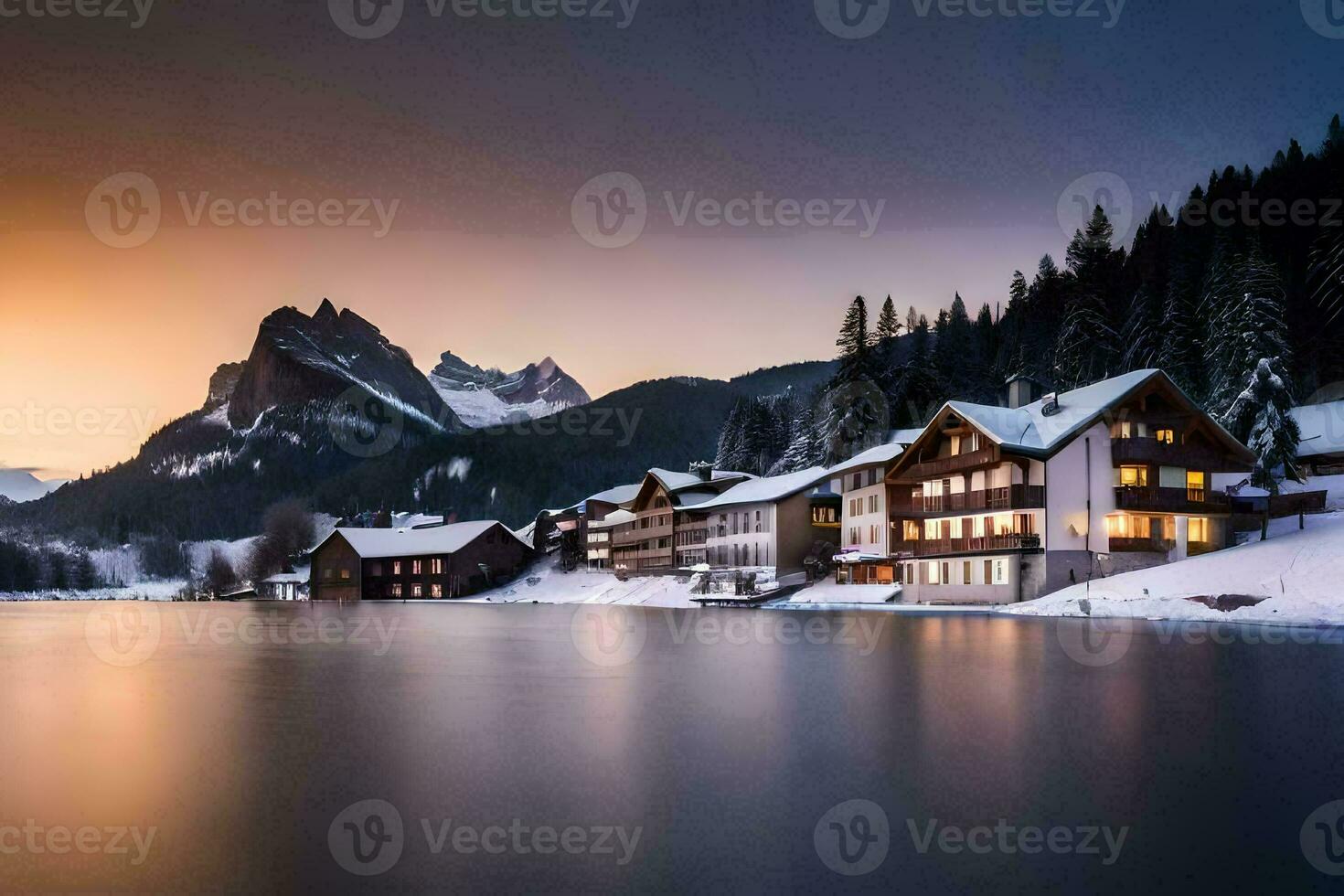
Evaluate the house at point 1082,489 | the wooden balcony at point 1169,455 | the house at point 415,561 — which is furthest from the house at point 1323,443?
the house at point 415,561

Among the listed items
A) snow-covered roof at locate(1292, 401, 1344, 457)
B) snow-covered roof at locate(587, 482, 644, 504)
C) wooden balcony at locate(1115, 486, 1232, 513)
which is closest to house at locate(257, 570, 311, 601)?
snow-covered roof at locate(587, 482, 644, 504)

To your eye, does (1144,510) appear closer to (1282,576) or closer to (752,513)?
(1282,576)

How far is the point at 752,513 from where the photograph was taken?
88812mm

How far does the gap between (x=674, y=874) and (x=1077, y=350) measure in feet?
297

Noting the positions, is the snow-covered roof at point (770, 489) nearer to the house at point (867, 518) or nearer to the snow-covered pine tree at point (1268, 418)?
the house at point (867, 518)

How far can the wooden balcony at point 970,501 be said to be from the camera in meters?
59.2

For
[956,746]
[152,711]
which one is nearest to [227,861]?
[956,746]

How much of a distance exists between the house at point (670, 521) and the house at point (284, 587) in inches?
2961

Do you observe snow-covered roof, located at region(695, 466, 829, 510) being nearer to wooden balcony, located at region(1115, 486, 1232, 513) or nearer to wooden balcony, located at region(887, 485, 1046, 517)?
wooden balcony, located at region(887, 485, 1046, 517)

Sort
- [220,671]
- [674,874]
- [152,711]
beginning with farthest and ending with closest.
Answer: [220,671], [152,711], [674,874]

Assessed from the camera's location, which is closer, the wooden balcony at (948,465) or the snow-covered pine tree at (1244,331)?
the wooden balcony at (948,465)

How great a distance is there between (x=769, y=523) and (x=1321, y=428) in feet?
147

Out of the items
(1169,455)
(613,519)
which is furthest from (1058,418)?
(613,519)

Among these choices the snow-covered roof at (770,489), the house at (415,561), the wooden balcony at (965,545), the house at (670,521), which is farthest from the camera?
the house at (415,561)
